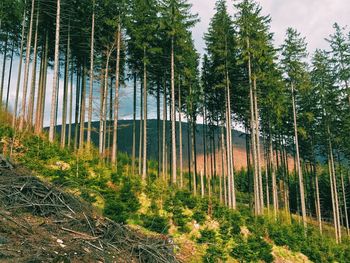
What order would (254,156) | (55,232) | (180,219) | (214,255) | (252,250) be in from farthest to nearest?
(254,156) → (252,250) → (180,219) → (214,255) → (55,232)

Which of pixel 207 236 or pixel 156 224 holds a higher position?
pixel 156 224

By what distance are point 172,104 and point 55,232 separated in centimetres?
1655

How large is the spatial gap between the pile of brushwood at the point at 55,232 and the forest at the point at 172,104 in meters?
4.68

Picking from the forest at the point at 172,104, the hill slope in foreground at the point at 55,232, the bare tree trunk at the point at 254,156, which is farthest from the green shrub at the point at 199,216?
the hill slope in foreground at the point at 55,232

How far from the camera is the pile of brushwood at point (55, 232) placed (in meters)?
5.33

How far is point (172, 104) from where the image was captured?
22.2 meters

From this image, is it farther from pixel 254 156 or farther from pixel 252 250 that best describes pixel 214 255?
pixel 254 156

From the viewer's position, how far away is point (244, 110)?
89.8 ft

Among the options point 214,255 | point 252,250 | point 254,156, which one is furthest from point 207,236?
point 254,156

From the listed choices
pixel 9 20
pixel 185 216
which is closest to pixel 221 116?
pixel 185 216

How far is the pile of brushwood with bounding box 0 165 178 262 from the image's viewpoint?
5332 millimetres

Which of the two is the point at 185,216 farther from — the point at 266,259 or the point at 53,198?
the point at 53,198

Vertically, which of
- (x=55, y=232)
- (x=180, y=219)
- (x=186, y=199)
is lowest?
(x=180, y=219)

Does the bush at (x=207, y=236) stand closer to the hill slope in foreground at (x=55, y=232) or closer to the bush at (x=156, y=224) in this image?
the bush at (x=156, y=224)
